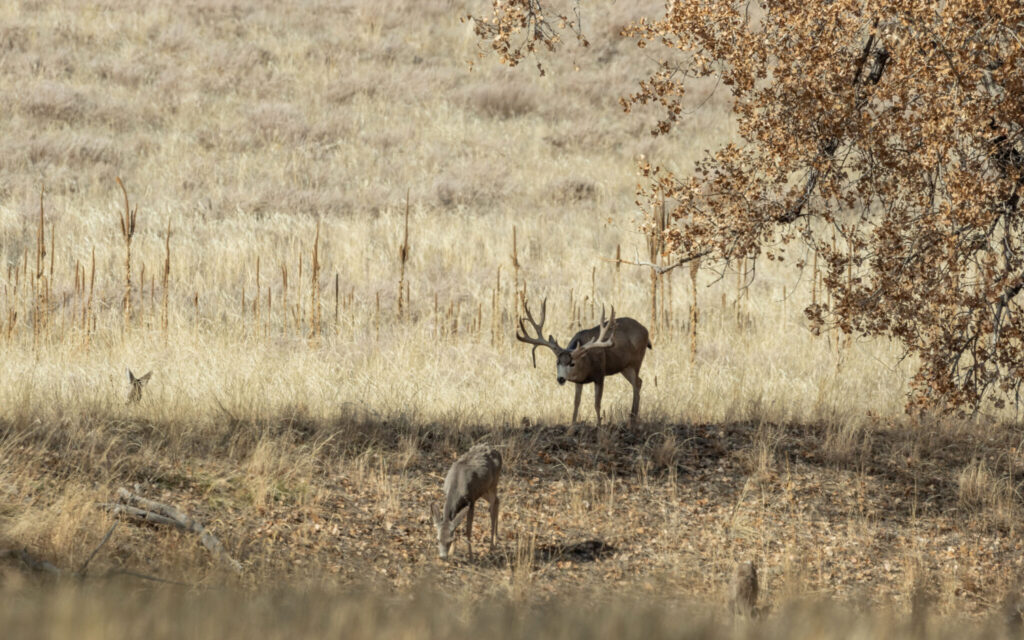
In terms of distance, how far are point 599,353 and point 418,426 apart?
5.30 feet

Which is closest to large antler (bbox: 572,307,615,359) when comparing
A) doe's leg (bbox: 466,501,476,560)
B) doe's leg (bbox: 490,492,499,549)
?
doe's leg (bbox: 490,492,499,549)

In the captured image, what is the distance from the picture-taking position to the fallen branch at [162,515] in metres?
5.78

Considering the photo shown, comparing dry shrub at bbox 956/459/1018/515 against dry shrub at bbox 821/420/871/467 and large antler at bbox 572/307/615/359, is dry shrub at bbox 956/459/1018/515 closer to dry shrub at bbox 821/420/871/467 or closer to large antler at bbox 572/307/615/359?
dry shrub at bbox 821/420/871/467

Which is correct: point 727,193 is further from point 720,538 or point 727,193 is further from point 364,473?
point 364,473

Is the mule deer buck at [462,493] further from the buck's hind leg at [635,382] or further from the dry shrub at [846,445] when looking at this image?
the dry shrub at [846,445]

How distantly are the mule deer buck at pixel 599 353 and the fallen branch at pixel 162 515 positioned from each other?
327 cm

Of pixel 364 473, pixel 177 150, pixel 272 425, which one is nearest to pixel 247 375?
pixel 272 425

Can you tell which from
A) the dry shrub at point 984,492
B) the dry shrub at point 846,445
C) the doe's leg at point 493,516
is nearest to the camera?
the doe's leg at point 493,516

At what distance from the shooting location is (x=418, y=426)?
861cm

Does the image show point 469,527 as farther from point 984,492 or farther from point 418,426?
point 984,492

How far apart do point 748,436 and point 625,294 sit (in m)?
7.11

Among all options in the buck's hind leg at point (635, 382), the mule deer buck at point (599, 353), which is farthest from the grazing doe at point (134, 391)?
the buck's hind leg at point (635, 382)

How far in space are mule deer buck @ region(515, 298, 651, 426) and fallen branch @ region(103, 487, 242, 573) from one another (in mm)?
3273

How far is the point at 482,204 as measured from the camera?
22188 millimetres
